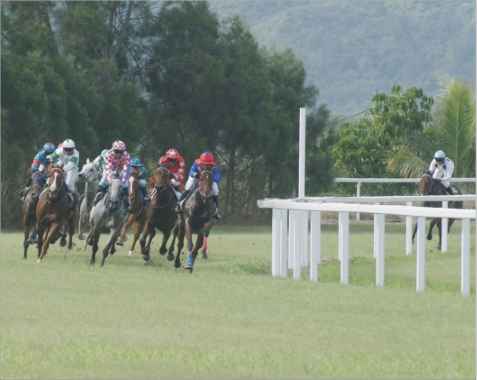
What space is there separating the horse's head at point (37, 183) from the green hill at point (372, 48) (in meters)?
151

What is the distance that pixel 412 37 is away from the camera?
188625 mm

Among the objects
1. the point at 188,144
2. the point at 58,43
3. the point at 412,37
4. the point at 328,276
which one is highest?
the point at 412,37

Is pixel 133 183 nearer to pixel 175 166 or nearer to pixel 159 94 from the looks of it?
pixel 175 166

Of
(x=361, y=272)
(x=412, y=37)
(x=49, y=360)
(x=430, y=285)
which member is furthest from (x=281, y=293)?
(x=412, y=37)

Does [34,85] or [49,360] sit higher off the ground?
[34,85]

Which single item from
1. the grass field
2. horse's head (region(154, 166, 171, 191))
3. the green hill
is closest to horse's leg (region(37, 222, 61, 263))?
the grass field

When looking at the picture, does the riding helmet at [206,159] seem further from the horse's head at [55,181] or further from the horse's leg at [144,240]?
the horse's head at [55,181]

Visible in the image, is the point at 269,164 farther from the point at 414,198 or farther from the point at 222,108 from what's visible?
the point at 414,198

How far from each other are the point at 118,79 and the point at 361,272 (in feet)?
68.2

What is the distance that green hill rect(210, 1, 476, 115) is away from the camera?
577 ft

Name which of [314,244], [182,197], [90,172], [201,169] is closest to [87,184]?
[90,172]

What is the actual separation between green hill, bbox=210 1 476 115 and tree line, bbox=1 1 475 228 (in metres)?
132

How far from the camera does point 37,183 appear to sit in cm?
1773

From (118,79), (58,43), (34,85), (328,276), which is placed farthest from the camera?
(118,79)
